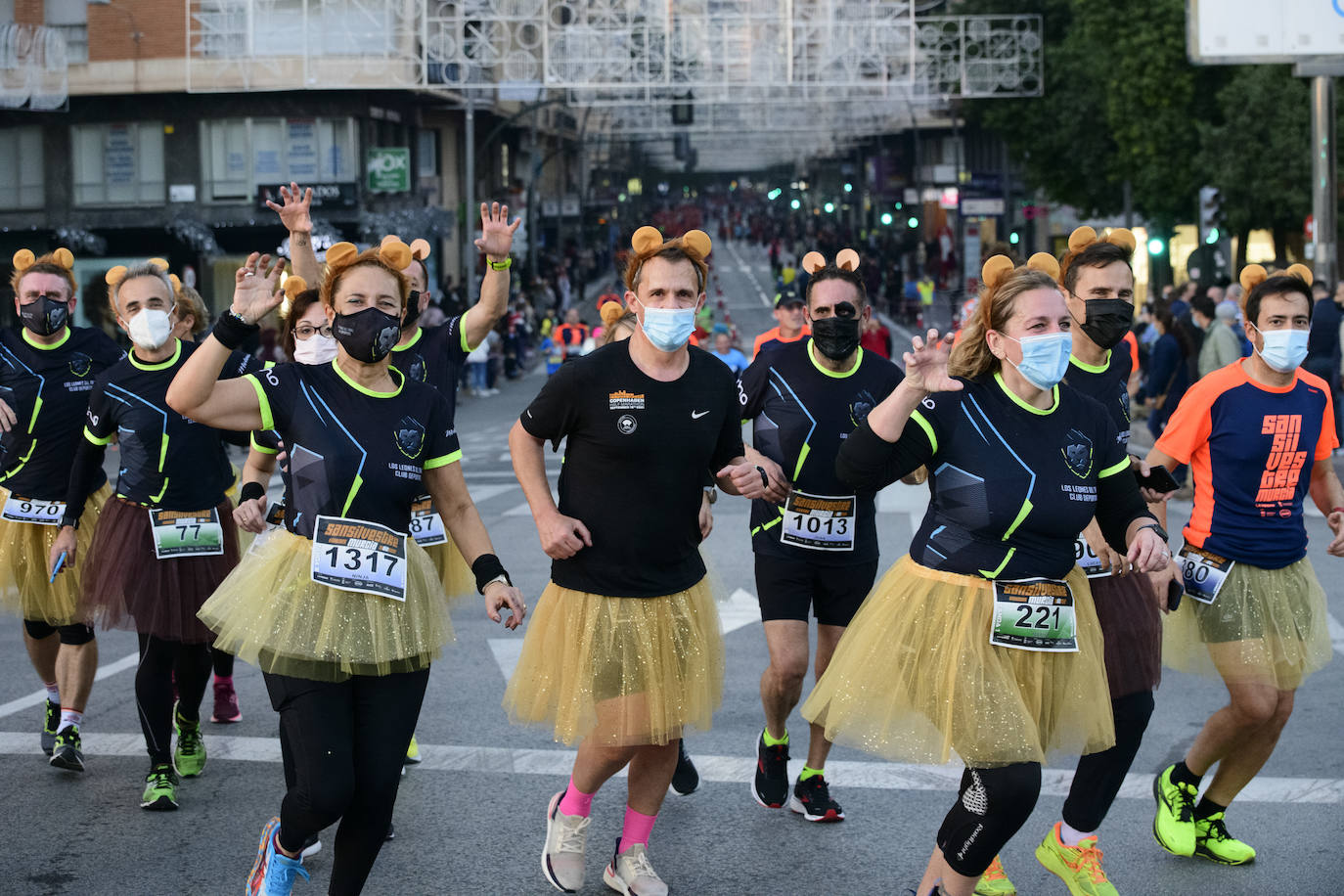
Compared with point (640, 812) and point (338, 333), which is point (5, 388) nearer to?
point (338, 333)

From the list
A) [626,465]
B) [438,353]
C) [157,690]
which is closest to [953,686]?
[626,465]

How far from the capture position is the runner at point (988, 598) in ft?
15.3

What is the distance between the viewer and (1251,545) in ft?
18.9

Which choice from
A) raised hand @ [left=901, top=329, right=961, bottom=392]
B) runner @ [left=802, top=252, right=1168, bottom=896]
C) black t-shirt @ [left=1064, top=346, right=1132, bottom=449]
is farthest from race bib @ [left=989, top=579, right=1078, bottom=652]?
black t-shirt @ [left=1064, top=346, right=1132, bottom=449]

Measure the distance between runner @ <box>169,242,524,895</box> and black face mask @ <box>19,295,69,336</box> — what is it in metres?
2.56

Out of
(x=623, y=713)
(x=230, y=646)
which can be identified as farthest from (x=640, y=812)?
(x=230, y=646)

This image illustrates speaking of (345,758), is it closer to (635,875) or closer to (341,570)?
(341,570)

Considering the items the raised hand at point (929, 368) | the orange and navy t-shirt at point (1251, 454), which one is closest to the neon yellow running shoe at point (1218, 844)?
the orange and navy t-shirt at point (1251, 454)

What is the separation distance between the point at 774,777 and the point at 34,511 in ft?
11.1

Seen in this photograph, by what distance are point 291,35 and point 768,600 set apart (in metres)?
37.7

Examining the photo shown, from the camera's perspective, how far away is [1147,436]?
70.4ft

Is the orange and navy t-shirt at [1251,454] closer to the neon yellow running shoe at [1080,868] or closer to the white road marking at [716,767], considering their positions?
the neon yellow running shoe at [1080,868]

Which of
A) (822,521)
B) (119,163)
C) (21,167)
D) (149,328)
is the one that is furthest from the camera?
(119,163)

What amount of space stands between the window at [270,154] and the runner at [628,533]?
1523 inches
